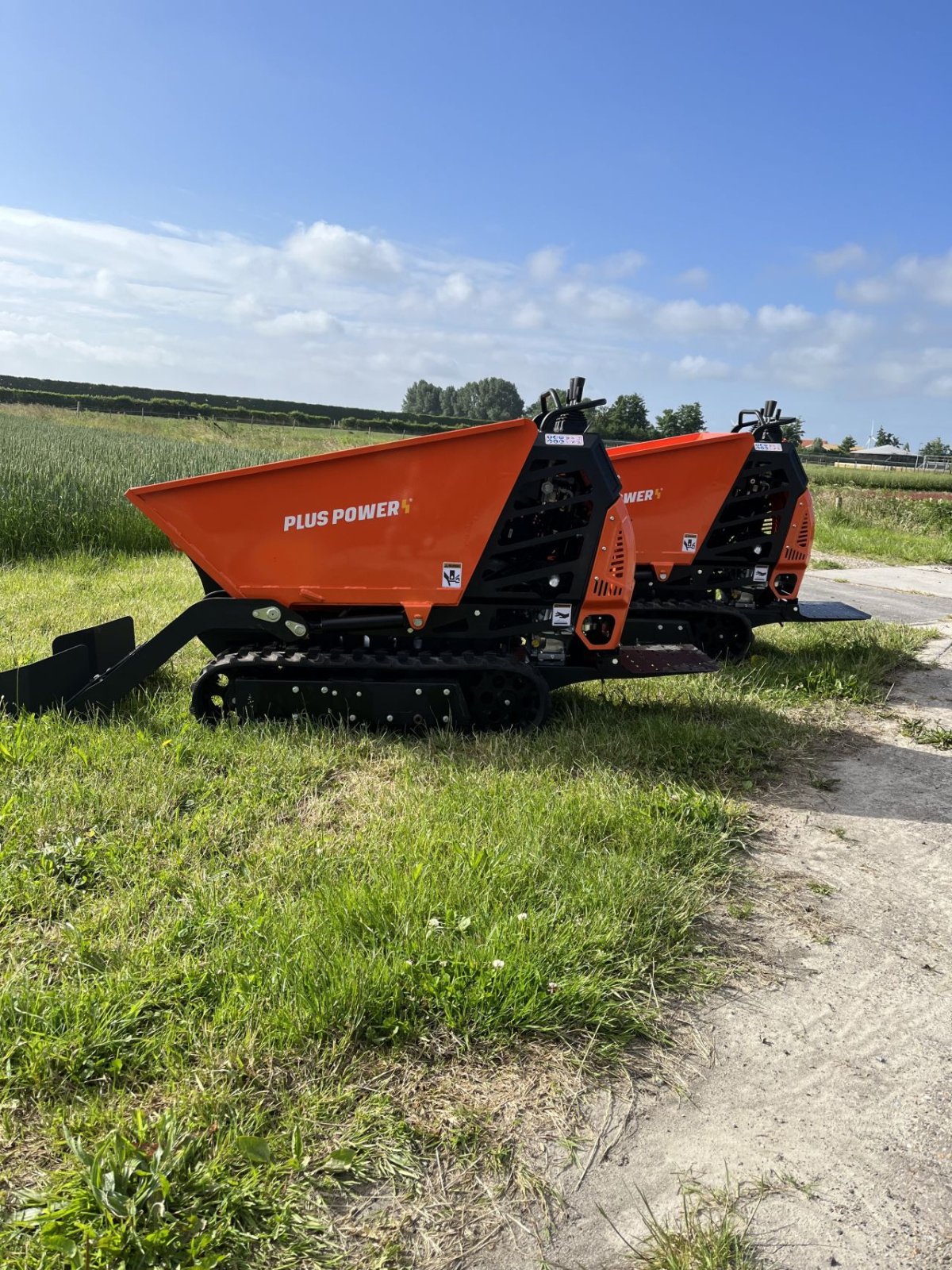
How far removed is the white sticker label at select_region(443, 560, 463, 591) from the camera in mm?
4289

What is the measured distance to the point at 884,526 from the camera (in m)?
18.8

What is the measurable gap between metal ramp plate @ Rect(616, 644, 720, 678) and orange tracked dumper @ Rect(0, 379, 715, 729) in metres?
0.09

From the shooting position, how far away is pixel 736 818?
3.56m

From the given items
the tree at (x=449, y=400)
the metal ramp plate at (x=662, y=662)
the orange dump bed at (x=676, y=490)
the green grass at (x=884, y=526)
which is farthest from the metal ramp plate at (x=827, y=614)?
the tree at (x=449, y=400)

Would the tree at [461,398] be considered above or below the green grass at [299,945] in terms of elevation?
above

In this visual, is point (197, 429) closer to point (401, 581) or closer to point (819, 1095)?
point (401, 581)

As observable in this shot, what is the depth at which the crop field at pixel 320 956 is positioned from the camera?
1.72m

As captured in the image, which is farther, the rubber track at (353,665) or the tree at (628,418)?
the tree at (628,418)

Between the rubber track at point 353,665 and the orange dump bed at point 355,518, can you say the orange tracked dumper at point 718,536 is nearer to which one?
the rubber track at point 353,665

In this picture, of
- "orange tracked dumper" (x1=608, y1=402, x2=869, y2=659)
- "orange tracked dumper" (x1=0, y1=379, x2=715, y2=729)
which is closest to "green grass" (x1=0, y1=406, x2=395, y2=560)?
"orange tracked dumper" (x1=0, y1=379, x2=715, y2=729)

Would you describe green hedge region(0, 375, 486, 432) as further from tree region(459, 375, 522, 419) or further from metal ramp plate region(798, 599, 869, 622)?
metal ramp plate region(798, 599, 869, 622)

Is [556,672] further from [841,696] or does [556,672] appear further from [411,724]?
[841,696]

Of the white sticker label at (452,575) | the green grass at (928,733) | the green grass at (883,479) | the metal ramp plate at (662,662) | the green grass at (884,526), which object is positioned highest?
the green grass at (883,479)

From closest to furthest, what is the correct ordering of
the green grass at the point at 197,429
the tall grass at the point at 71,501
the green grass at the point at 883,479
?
the tall grass at the point at 71,501
the green grass at the point at 883,479
the green grass at the point at 197,429
